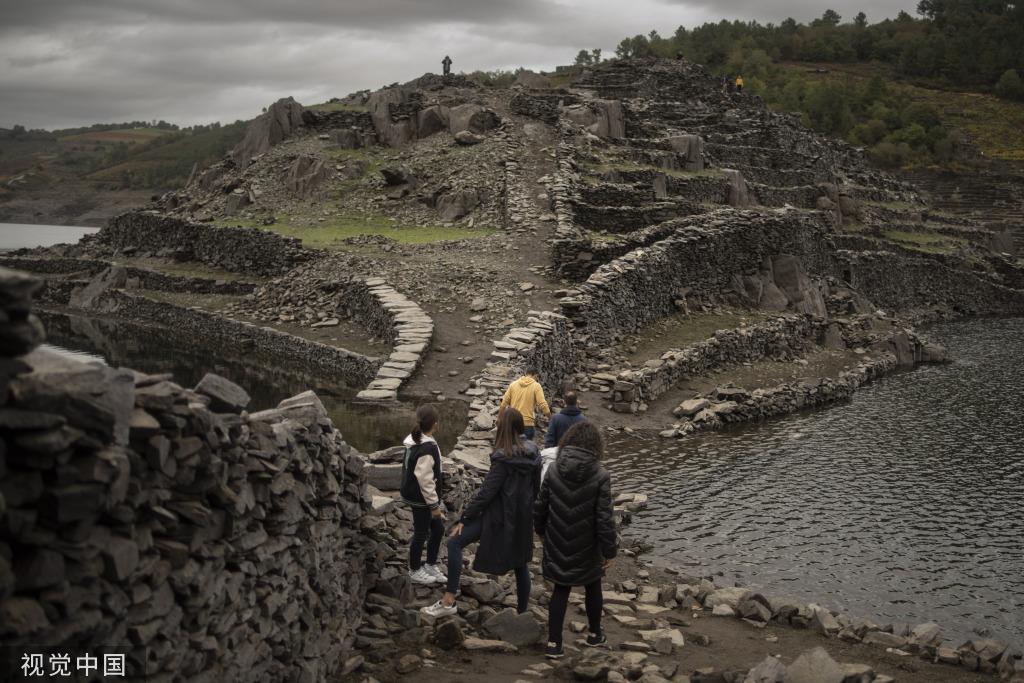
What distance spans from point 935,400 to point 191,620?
2699cm

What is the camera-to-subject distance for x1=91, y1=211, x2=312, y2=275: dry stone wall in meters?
36.7

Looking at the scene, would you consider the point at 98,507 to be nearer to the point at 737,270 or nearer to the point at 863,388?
the point at 863,388

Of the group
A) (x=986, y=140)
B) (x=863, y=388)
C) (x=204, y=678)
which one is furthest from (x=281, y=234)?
(x=986, y=140)

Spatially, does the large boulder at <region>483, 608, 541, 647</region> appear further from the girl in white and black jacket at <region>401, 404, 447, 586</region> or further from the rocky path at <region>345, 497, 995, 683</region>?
the girl in white and black jacket at <region>401, 404, 447, 586</region>

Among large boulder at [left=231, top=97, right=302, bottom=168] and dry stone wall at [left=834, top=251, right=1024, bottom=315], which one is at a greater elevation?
large boulder at [left=231, top=97, right=302, bottom=168]

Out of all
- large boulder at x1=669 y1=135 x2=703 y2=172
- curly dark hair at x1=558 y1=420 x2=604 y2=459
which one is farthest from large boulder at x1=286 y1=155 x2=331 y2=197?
curly dark hair at x1=558 y1=420 x2=604 y2=459

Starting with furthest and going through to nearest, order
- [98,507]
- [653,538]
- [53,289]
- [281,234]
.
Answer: [53,289] < [281,234] < [653,538] < [98,507]

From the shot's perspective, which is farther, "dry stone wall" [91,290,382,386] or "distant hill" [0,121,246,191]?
"distant hill" [0,121,246,191]

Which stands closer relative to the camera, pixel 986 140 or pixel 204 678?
pixel 204 678

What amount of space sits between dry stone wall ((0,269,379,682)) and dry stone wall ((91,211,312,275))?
2745 centimetres

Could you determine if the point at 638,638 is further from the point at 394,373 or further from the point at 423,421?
the point at 394,373

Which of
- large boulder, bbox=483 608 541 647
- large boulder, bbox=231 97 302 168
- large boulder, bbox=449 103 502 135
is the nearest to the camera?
large boulder, bbox=483 608 541 647

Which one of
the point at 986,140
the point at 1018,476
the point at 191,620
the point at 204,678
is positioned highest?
the point at 986,140

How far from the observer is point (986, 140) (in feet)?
341
